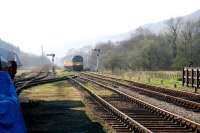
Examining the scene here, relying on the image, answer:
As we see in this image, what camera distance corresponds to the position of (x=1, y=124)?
26.3ft

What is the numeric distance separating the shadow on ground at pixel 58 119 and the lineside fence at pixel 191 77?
12.3 meters

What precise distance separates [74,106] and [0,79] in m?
12.0

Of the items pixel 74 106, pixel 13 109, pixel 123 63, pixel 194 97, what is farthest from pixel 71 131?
pixel 123 63

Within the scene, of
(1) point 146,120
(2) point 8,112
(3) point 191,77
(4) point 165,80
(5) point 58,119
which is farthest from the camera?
(4) point 165,80

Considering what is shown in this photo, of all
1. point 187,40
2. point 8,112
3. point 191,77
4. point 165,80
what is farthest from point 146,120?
point 187,40

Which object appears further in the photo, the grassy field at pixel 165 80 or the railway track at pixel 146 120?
the grassy field at pixel 165 80

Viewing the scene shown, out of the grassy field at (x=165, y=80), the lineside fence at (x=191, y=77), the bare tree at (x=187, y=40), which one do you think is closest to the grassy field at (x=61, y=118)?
the lineside fence at (x=191, y=77)

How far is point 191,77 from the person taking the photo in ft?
111

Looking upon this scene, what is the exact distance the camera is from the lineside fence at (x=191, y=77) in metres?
31.7

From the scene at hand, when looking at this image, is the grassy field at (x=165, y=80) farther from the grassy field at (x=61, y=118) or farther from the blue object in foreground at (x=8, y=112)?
the blue object in foreground at (x=8, y=112)

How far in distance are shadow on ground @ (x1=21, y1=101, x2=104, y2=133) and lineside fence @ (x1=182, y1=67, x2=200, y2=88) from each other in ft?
40.2

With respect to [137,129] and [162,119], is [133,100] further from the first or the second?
[137,129]

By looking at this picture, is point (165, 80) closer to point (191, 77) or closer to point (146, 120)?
point (191, 77)

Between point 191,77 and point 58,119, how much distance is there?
19.1 metres
